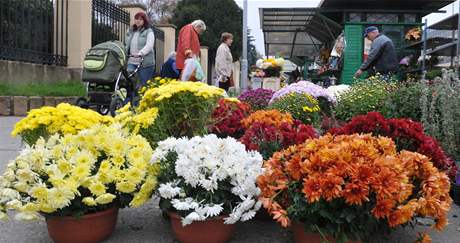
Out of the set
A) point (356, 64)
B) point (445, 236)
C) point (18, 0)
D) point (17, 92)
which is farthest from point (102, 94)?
point (356, 64)

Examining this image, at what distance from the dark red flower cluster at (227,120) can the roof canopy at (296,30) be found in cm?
1105

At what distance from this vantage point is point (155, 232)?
122 inches

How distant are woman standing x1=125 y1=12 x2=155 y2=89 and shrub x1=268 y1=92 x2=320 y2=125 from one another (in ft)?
11.9

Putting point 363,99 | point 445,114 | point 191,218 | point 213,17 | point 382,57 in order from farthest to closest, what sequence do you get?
point 213,17, point 382,57, point 363,99, point 445,114, point 191,218

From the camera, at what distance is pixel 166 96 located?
3.60 m

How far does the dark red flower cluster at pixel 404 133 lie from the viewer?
316cm

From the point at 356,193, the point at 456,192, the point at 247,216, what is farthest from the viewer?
the point at 456,192

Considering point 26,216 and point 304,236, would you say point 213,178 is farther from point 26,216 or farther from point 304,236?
point 26,216

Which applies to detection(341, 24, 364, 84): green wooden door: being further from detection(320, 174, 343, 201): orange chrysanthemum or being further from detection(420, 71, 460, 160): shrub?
detection(320, 174, 343, 201): orange chrysanthemum

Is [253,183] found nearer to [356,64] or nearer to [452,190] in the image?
[452,190]

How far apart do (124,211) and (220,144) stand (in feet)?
3.43

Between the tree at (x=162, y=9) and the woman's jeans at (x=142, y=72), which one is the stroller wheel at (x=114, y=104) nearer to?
the woman's jeans at (x=142, y=72)

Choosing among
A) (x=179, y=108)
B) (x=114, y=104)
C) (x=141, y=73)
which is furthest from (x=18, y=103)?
(x=179, y=108)

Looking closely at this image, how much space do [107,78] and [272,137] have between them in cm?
571
